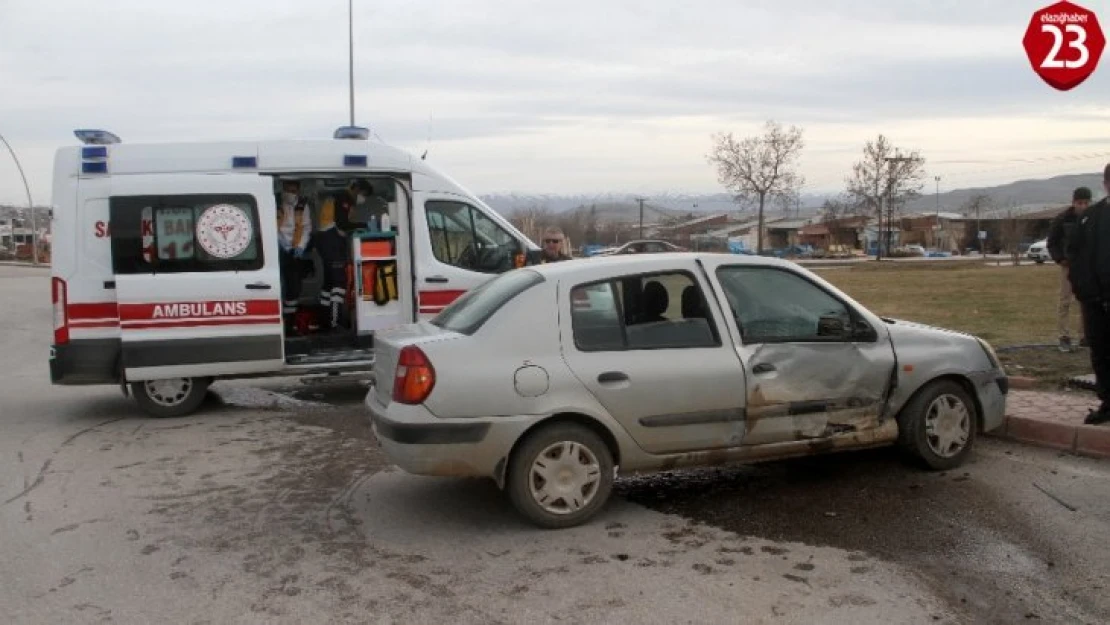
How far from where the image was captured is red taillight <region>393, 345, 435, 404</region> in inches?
200

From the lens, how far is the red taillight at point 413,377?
5074mm

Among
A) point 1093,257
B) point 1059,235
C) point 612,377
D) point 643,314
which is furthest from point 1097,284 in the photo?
point 612,377

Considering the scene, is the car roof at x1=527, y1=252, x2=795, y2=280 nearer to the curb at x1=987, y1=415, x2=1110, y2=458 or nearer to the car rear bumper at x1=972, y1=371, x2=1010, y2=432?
the car rear bumper at x1=972, y1=371, x2=1010, y2=432

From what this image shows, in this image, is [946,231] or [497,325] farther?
[946,231]

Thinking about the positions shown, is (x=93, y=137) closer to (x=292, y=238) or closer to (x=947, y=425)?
(x=292, y=238)

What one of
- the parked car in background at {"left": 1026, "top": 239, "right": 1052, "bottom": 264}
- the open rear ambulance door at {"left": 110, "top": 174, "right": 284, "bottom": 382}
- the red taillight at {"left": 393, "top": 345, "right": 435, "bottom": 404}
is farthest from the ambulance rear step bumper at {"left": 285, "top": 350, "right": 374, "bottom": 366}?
the parked car in background at {"left": 1026, "top": 239, "right": 1052, "bottom": 264}

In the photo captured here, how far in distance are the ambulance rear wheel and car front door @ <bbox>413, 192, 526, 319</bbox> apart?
7.40 feet

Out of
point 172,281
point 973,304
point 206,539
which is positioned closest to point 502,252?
point 172,281

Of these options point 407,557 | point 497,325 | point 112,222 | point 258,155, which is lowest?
point 407,557

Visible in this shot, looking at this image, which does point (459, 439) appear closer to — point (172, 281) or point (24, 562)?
point (24, 562)

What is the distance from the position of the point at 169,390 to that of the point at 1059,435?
7.57 metres

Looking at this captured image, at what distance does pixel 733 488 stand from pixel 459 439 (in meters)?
1.96

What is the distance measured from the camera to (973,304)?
16656 mm

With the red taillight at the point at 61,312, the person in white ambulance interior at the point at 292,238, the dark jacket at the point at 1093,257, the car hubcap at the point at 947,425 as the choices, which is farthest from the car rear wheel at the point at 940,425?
the red taillight at the point at 61,312
